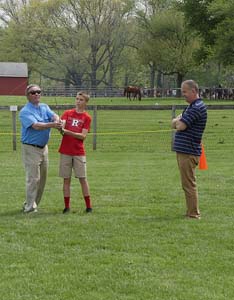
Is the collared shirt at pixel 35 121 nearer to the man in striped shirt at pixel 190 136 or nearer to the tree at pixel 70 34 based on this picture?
the man in striped shirt at pixel 190 136

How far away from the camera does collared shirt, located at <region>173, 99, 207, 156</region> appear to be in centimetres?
815

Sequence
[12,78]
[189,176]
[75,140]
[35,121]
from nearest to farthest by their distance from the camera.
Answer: [189,176], [35,121], [75,140], [12,78]

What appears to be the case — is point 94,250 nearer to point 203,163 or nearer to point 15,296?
point 15,296

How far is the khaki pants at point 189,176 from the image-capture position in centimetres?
837

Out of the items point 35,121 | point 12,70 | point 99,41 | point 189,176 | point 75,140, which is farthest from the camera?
point 99,41

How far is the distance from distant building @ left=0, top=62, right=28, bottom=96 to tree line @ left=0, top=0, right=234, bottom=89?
866 centimetres

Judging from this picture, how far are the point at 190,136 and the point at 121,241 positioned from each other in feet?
6.15

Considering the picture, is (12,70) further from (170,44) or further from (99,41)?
(170,44)

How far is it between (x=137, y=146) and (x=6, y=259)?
47.4 feet

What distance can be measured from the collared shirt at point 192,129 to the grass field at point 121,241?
96cm

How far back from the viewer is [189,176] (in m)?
8.43

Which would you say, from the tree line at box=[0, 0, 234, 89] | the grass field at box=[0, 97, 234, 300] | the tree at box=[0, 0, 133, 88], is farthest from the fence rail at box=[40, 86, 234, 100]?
the grass field at box=[0, 97, 234, 300]

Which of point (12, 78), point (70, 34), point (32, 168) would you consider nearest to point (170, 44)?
point (70, 34)

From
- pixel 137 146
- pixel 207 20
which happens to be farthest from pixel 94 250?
pixel 207 20
